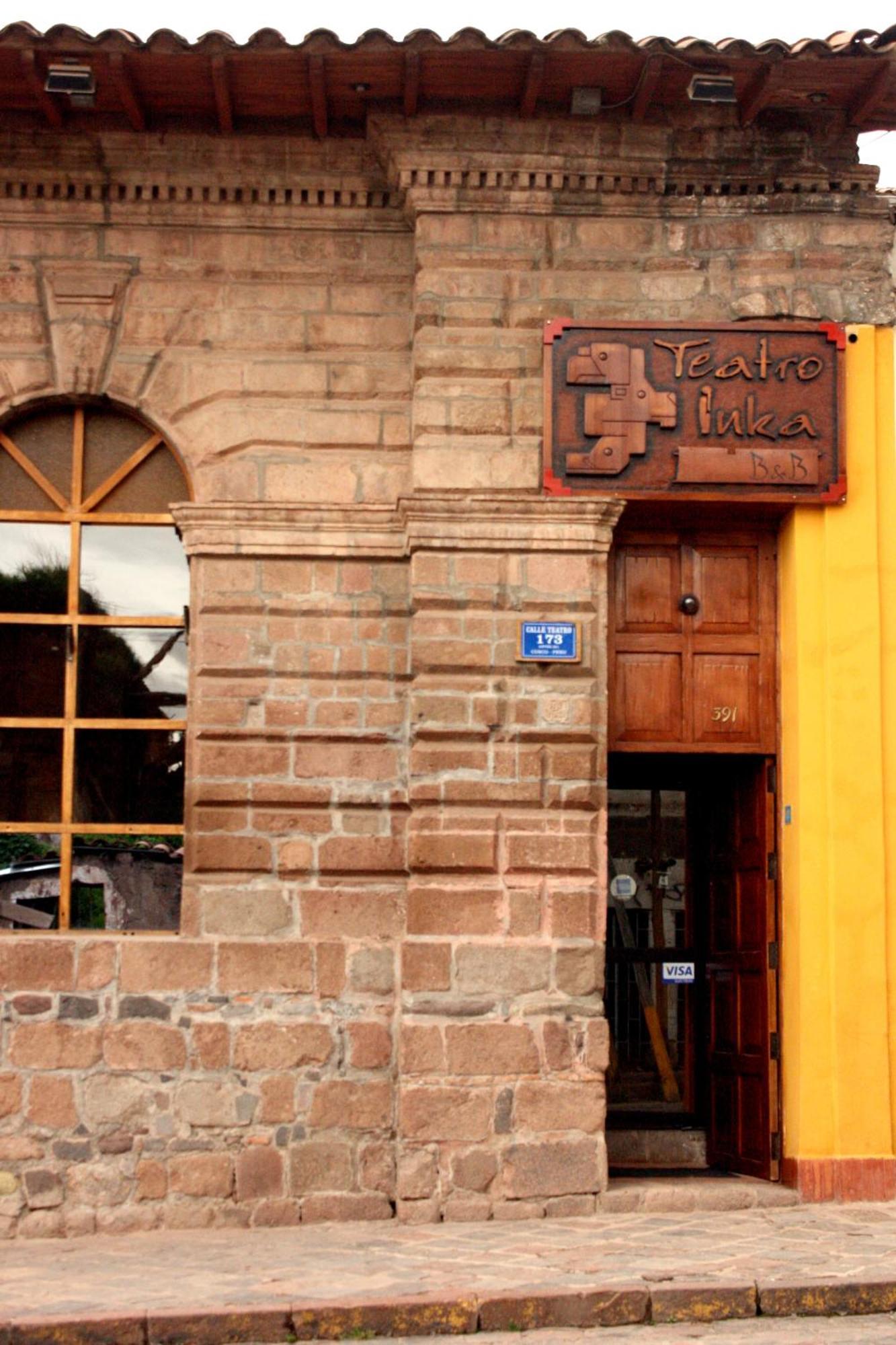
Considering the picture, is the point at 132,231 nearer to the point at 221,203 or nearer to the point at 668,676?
the point at 221,203

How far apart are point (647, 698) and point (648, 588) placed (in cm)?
61

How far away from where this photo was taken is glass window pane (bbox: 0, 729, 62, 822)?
9.27m

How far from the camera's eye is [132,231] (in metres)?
9.62

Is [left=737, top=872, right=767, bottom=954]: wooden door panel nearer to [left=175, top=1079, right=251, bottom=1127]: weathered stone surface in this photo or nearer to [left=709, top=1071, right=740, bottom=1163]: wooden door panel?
[left=709, top=1071, right=740, bottom=1163]: wooden door panel

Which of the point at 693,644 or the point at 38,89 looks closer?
the point at 38,89

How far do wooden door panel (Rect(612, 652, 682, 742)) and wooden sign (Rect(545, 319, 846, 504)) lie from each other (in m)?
0.93

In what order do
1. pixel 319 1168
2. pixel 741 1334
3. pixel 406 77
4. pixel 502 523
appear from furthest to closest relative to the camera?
pixel 502 523, pixel 406 77, pixel 319 1168, pixel 741 1334

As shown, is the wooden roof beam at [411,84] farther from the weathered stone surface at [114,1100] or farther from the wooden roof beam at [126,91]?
the weathered stone surface at [114,1100]

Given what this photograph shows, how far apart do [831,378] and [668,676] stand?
183cm

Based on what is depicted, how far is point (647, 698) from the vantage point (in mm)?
9469

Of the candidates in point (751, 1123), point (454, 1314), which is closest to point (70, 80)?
point (454, 1314)

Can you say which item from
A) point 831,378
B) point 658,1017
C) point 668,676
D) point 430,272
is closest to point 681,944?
point 658,1017

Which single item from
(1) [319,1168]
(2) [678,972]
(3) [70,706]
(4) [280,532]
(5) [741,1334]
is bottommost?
(5) [741,1334]

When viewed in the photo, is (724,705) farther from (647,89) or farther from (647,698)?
(647,89)
